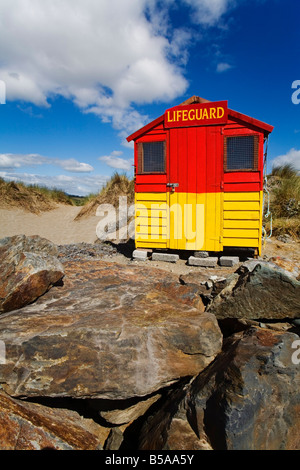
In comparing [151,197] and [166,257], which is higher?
[151,197]

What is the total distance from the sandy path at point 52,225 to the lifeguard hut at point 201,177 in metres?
4.58

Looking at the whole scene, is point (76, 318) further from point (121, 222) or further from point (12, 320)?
point (121, 222)

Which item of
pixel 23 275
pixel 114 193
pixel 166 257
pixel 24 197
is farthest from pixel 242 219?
pixel 24 197

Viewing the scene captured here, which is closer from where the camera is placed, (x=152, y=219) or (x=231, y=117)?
(x=231, y=117)

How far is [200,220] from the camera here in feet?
25.0

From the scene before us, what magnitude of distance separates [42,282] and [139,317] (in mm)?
1474

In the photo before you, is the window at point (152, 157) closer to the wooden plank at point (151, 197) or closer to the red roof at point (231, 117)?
the red roof at point (231, 117)

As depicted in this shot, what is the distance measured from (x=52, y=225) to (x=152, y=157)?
935cm

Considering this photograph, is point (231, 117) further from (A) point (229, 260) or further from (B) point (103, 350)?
(B) point (103, 350)

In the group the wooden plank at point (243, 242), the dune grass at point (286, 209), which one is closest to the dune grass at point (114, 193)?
the dune grass at point (286, 209)

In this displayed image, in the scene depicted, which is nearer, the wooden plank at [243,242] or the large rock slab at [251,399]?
the large rock slab at [251,399]

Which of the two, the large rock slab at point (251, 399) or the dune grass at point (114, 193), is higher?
the dune grass at point (114, 193)

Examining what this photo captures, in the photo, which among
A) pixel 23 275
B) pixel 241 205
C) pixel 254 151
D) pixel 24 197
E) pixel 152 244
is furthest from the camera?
pixel 24 197

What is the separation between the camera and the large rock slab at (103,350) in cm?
274
